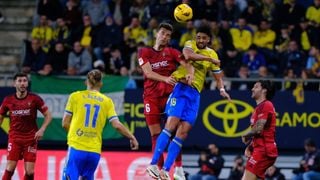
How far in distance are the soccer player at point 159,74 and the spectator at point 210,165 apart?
599cm

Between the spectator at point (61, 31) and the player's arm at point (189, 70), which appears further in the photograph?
the spectator at point (61, 31)

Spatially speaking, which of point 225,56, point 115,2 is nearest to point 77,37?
point 115,2

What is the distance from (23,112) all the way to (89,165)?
134 inches

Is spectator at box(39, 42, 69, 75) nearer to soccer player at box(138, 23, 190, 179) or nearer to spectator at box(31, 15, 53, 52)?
spectator at box(31, 15, 53, 52)

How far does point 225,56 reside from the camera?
27562mm

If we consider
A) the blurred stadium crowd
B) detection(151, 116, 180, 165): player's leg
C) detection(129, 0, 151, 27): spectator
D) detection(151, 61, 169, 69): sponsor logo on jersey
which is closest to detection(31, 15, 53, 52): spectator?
the blurred stadium crowd

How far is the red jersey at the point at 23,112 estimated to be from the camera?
68.2 feet

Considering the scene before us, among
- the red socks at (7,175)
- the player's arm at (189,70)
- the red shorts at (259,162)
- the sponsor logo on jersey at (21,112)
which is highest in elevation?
the player's arm at (189,70)

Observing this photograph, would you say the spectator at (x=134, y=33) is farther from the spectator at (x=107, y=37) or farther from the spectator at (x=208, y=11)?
the spectator at (x=208, y=11)

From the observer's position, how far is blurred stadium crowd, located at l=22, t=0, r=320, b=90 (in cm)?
2750

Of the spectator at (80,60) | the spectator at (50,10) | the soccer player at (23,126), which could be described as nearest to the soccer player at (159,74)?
the soccer player at (23,126)

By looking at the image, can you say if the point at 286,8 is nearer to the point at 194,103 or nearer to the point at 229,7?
the point at 229,7

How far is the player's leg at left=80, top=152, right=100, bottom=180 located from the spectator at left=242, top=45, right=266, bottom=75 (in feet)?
33.8

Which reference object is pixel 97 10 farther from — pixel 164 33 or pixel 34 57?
pixel 164 33
